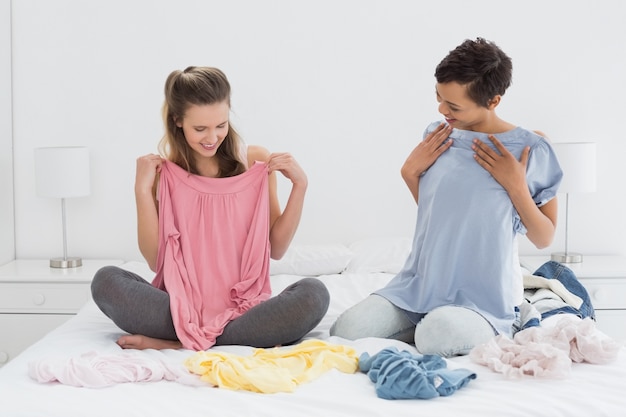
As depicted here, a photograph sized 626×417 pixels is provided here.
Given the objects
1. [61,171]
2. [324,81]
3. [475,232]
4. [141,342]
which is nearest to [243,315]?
[141,342]

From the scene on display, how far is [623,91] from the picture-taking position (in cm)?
366

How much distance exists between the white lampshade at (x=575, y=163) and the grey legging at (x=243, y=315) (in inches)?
61.0

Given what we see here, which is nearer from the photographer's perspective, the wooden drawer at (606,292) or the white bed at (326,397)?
the white bed at (326,397)

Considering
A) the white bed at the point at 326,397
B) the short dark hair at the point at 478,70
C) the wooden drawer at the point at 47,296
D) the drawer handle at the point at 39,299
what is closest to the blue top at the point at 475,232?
the short dark hair at the point at 478,70

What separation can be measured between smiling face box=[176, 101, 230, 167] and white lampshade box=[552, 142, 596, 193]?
161cm

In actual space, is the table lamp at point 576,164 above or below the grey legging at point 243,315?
above

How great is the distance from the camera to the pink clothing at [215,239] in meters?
2.34

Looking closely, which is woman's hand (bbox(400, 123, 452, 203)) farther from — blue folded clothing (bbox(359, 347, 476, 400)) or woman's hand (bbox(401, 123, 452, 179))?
blue folded clothing (bbox(359, 347, 476, 400))

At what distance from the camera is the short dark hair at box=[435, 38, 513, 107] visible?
2184 mm

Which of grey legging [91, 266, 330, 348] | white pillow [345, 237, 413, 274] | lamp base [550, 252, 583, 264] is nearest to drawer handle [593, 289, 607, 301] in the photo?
lamp base [550, 252, 583, 264]

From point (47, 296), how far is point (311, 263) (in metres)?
1.06

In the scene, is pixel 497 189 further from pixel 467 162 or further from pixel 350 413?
pixel 350 413

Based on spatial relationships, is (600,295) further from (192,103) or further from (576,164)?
(192,103)

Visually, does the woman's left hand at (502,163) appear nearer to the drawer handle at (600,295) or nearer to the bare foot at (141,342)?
the bare foot at (141,342)
